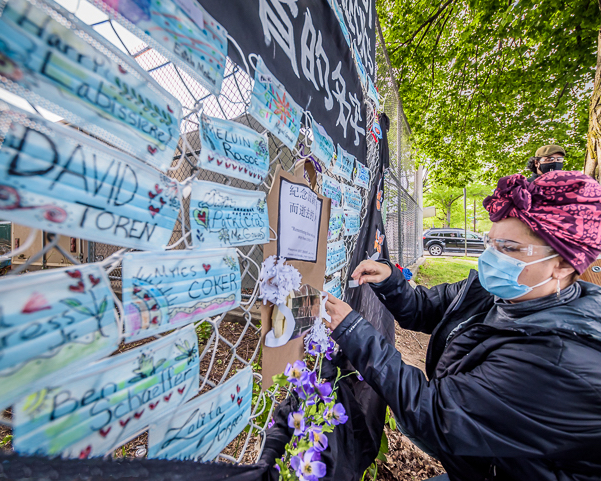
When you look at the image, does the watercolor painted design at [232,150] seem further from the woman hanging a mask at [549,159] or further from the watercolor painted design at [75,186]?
the woman hanging a mask at [549,159]

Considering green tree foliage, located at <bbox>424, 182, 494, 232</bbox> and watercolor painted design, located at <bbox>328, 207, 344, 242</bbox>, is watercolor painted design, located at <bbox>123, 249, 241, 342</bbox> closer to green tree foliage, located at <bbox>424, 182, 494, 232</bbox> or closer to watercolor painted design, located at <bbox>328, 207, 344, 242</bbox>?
watercolor painted design, located at <bbox>328, 207, 344, 242</bbox>

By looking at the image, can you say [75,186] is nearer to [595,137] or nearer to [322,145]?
[322,145]

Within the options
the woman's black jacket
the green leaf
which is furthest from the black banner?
the woman's black jacket

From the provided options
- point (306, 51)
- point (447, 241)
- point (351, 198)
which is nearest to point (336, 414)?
point (351, 198)

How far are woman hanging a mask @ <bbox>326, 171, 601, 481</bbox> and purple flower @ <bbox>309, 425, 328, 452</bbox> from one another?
277mm

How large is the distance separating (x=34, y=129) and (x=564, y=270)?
5.93ft

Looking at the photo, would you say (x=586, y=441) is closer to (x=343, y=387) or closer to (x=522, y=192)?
(x=343, y=387)

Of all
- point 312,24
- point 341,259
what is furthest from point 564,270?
point 312,24

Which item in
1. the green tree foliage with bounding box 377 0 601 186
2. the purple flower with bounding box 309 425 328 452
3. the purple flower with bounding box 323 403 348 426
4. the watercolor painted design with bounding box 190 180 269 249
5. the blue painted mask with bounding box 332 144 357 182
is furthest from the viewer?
the green tree foliage with bounding box 377 0 601 186

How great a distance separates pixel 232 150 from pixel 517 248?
56.3 inches

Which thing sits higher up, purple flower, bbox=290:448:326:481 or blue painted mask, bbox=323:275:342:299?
blue painted mask, bbox=323:275:342:299

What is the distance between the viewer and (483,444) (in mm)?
914

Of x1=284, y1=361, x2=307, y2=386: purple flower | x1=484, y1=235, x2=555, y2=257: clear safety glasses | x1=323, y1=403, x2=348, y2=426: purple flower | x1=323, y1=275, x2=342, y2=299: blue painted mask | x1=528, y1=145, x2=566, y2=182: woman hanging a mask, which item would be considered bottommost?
x1=323, y1=403, x2=348, y2=426: purple flower

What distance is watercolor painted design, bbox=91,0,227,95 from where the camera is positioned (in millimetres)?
444
